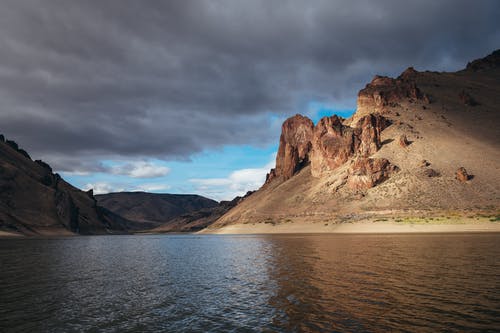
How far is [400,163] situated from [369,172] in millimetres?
13333

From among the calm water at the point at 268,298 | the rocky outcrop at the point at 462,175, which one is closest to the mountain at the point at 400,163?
the rocky outcrop at the point at 462,175

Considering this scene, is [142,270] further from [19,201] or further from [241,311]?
[19,201]

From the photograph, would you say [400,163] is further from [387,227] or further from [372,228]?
[372,228]

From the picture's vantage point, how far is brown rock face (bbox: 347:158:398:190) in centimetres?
13825

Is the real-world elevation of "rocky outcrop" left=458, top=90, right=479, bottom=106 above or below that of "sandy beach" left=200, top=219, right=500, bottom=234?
above

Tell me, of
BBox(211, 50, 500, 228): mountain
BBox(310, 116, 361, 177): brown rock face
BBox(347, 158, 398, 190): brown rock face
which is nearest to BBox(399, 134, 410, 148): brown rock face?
BBox(211, 50, 500, 228): mountain

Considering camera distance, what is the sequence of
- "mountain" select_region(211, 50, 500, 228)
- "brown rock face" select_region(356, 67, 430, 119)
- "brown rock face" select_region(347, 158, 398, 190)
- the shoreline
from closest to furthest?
the shoreline → "mountain" select_region(211, 50, 500, 228) → "brown rock face" select_region(347, 158, 398, 190) → "brown rock face" select_region(356, 67, 430, 119)

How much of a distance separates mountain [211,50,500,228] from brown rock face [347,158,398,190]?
388mm

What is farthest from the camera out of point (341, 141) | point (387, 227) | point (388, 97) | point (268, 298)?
point (388, 97)

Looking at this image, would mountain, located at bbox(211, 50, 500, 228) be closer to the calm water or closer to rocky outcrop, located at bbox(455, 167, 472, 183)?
rocky outcrop, located at bbox(455, 167, 472, 183)

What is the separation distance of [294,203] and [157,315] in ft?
498

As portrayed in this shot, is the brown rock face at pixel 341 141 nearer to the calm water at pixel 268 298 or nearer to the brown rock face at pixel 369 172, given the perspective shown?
the brown rock face at pixel 369 172

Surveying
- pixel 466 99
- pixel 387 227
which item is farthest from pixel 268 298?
pixel 466 99

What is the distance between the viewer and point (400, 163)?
140 meters
